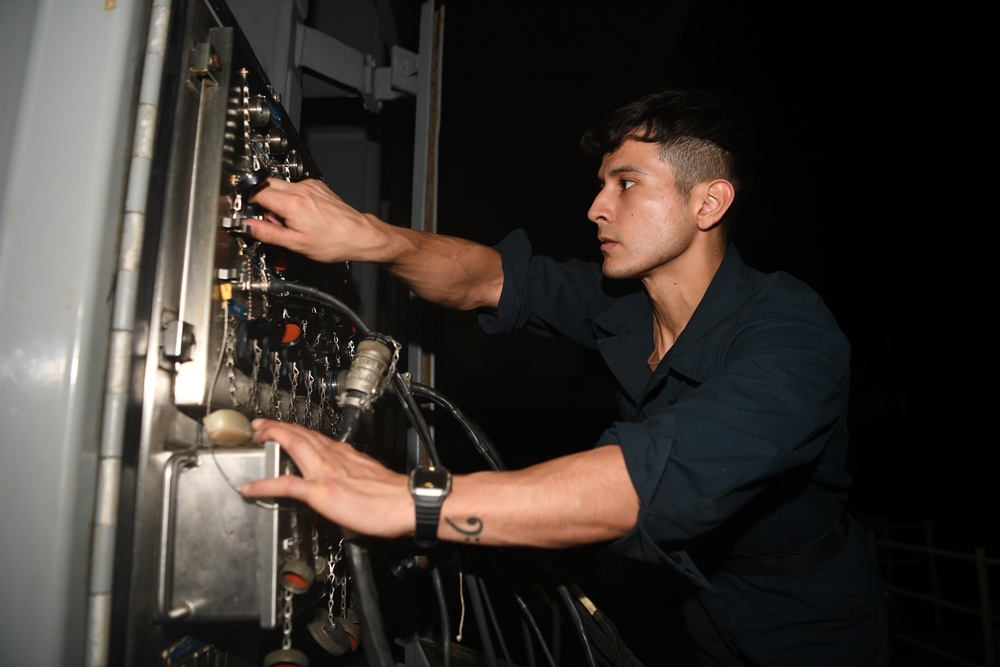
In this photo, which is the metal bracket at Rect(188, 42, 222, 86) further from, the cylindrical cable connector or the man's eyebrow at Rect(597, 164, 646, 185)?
the man's eyebrow at Rect(597, 164, 646, 185)

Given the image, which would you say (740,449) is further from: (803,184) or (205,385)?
(803,184)

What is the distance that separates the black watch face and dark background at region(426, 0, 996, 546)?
184 centimetres

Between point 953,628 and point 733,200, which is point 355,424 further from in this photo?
point 953,628

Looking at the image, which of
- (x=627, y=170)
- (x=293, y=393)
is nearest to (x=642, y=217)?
(x=627, y=170)

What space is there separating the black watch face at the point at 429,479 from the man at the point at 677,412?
0.08ft

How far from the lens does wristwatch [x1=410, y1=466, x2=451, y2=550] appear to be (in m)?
0.75

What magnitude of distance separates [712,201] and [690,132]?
0.19 meters

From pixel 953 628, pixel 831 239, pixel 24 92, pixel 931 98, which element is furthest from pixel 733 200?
pixel 953 628

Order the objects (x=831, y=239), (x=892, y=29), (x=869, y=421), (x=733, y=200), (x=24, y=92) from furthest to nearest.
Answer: (x=869, y=421), (x=831, y=239), (x=892, y=29), (x=733, y=200), (x=24, y=92)

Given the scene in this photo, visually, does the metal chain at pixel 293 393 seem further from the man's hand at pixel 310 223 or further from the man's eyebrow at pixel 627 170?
the man's eyebrow at pixel 627 170

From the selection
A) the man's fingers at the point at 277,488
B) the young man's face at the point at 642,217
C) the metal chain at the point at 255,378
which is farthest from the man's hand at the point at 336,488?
the young man's face at the point at 642,217

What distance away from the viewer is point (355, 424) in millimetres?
845

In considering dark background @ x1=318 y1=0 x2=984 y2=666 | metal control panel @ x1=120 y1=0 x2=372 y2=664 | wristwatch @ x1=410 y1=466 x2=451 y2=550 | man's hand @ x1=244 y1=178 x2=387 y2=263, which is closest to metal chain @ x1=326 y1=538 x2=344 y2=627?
metal control panel @ x1=120 y1=0 x2=372 y2=664

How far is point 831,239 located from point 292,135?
477cm
